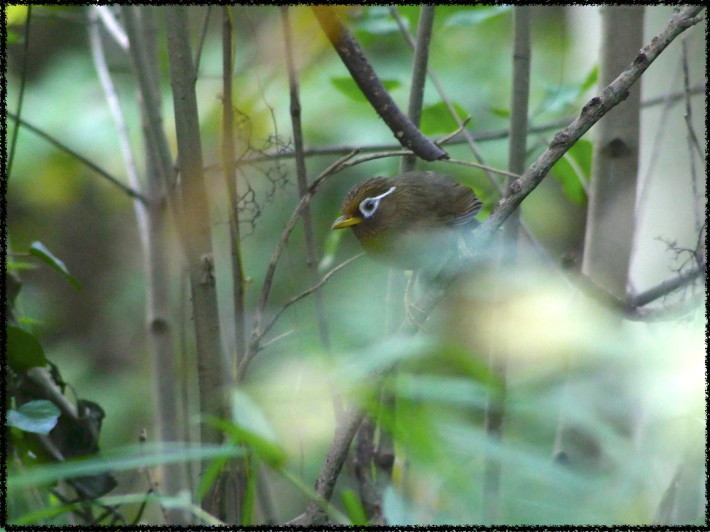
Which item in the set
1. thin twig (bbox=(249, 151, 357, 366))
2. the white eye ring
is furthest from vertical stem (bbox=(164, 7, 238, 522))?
the white eye ring

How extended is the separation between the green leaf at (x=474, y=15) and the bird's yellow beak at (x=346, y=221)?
2.67ft

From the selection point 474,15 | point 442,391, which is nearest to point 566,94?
point 474,15

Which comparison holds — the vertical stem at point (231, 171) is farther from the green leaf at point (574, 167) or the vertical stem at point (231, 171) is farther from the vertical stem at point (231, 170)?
the green leaf at point (574, 167)

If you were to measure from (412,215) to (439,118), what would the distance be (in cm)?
43

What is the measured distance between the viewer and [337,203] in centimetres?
511

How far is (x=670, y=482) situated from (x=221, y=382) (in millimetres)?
1002

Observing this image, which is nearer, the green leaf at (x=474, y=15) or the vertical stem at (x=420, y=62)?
the vertical stem at (x=420, y=62)

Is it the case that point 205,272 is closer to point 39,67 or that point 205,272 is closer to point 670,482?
point 670,482

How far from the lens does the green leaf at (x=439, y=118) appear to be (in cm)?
251

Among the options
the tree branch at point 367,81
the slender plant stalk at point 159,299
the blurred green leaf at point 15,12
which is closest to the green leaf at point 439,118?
the tree branch at point 367,81

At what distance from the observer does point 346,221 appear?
2.77 meters

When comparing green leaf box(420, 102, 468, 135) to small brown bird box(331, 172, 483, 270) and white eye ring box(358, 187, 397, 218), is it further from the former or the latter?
white eye ring box(358, 187, 397, 218)

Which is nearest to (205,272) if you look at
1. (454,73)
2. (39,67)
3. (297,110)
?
(297,110)

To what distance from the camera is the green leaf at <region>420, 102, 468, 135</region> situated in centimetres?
251
